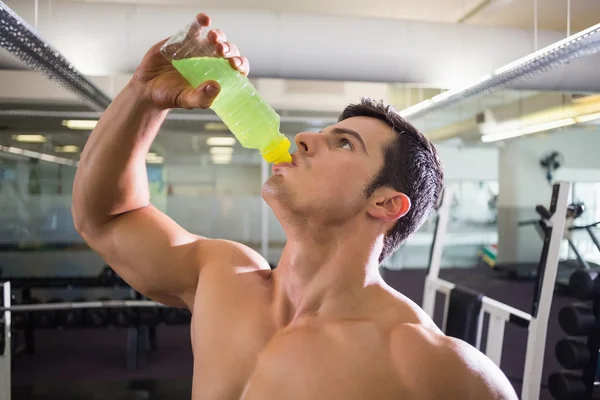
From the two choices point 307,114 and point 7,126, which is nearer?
point 7,126

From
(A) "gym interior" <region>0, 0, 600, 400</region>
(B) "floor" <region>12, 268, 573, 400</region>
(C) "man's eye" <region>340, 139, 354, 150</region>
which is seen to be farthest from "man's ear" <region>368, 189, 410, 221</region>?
(B) "floor" <region>12, 268, 573, 400</region>

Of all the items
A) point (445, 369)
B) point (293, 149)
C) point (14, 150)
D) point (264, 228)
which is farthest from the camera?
point (264, 228)

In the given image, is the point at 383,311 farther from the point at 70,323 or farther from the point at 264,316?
the point at 70,323

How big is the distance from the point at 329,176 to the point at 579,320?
8.14ft

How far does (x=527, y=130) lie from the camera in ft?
21.8

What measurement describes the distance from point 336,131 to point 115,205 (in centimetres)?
51

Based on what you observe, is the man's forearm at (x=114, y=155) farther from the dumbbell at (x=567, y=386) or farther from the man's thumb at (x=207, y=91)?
the dumbbell at (x=567, y=386)

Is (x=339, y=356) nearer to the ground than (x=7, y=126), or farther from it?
nearer to the ground

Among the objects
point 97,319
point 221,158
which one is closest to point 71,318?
point 97,319

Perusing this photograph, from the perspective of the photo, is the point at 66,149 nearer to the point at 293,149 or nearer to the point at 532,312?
the point at 293,149

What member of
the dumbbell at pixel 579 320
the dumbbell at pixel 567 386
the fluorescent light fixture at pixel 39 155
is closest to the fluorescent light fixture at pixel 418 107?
the dumbbell at pixel 579 320

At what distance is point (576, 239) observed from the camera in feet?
23.1

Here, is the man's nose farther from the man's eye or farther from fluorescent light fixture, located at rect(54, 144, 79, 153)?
fluorescent light fixture, located at rect(54, 144, 79, 153)

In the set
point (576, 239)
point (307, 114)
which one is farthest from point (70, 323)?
point (576, 239)
